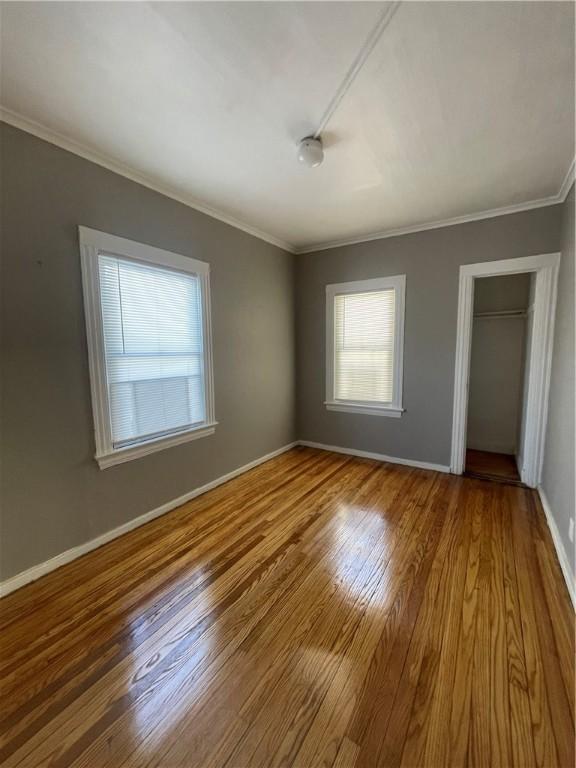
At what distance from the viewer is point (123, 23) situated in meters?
1.26

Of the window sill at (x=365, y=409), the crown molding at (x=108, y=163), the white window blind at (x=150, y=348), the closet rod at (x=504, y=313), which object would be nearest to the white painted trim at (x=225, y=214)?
the crown molding at (x=108, y=163)

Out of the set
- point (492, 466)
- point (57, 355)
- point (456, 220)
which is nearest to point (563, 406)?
point (492, 466)

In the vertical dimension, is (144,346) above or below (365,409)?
above

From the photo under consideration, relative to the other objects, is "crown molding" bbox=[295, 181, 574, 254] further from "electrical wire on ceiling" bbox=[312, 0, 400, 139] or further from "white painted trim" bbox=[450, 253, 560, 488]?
"electrical wire on ceiling" bbox=[312, 0, 400, 139]

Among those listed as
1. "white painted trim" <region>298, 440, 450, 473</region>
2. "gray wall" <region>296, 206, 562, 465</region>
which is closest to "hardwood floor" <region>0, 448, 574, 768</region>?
"white painted trim" <region>298, 440, 450, 473</region>

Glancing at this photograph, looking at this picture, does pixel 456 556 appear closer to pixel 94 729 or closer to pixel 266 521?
pixel 266 521

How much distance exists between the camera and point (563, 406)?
A: 223cm

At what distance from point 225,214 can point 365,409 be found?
8.82 feet

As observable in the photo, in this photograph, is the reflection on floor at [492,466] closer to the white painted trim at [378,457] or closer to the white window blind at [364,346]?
the white painted trim at [378,457]

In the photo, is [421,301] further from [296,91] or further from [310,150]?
[296,91]

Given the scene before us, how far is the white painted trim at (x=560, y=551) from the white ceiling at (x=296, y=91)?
2592 millimetres

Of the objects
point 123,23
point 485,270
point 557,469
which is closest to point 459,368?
point 485,270

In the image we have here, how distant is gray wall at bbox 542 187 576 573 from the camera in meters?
1.97

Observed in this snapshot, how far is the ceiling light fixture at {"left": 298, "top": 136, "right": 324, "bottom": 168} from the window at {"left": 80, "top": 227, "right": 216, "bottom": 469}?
4.22ft
